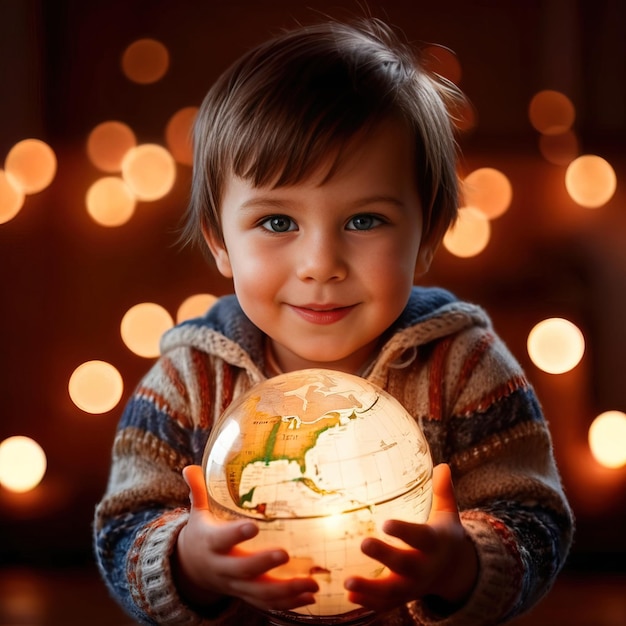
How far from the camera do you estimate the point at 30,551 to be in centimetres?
151

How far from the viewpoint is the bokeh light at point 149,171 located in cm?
151

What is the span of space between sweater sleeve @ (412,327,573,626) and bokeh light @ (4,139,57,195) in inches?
31.0

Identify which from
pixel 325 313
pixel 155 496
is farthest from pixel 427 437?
pixel 155 496

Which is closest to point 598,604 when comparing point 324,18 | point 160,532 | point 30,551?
point 160,532

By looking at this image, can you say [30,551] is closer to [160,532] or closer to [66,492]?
[66,492]

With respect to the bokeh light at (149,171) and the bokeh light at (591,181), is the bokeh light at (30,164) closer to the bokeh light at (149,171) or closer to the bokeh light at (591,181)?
the bokeh light at (149,171)

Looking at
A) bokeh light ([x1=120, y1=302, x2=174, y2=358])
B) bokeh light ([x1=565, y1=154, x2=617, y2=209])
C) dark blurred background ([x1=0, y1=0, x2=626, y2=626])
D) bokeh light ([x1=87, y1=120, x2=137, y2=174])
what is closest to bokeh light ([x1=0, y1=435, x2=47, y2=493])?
dark blurred background ([x1=0, y1=0, x2=626, y2=626])

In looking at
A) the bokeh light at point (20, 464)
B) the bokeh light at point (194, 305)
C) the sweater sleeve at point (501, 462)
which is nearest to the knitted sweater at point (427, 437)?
the sweater sleeve at point (501, 462)

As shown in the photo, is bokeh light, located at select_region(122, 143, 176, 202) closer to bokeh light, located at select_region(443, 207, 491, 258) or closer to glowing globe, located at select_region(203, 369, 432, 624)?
bokeh light, located at select_region(443, 207, 491, 258)

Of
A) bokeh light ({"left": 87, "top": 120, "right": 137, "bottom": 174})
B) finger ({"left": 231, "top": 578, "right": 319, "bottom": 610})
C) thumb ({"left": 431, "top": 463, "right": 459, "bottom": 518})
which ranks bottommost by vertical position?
finger ({"left": 231, "top": 578, "right": 319, "bottom": 610})

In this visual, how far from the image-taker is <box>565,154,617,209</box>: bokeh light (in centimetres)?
147

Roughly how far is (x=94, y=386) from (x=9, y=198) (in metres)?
0.33

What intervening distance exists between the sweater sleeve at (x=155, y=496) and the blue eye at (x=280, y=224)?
0.68 ft

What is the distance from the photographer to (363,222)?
36.2 inches
